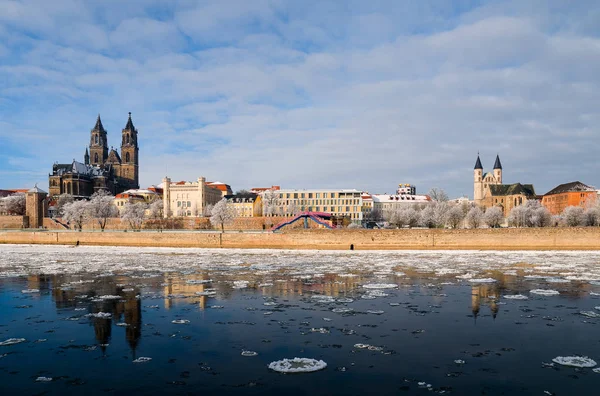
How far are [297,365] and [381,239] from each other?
33.2 metres

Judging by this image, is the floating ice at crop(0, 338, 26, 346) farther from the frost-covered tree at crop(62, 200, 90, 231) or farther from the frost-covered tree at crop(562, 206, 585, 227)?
the frost-covered tree at crop(562, 206, 585, 227)

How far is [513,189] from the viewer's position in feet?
378

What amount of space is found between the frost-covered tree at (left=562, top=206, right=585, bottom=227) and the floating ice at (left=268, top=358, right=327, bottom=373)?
6992 cm

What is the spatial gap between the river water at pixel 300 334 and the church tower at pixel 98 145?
13785 centimetres

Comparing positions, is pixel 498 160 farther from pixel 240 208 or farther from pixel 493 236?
pixel 493 236

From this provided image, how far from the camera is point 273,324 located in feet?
39.4

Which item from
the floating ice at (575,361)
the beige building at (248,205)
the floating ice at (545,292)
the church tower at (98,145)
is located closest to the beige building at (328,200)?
the beige building at (248,205)

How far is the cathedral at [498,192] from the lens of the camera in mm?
112812

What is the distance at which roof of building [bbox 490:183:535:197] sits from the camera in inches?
4497

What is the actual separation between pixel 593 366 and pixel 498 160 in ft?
465

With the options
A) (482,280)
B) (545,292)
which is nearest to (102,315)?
(545,292)

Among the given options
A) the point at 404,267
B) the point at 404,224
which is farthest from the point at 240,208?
the point at 404,267

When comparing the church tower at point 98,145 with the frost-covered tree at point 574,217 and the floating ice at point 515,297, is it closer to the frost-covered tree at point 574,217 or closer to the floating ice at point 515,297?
the frost-covered tree at point 574,217

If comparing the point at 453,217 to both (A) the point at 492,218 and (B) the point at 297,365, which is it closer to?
(A) the point at 492,218
